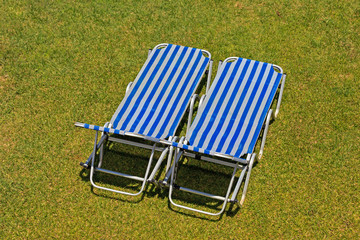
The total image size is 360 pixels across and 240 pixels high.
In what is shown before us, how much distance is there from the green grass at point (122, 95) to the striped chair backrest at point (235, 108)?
551mm

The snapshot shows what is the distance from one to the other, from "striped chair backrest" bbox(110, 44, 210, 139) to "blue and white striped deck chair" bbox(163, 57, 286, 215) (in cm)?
31

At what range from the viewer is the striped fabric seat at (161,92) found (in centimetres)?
573

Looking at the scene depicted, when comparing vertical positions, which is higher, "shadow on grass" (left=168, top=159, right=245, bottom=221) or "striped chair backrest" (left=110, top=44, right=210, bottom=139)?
"striped chair backrest" (left=110, top=44, right=210, bottom=139)

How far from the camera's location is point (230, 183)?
5.39m

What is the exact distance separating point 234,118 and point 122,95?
76.3 inches

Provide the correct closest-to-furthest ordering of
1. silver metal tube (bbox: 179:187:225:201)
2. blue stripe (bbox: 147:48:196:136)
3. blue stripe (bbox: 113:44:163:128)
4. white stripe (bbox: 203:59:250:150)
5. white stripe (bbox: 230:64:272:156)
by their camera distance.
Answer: silver metal tube (bbox: 179:187:225:201) → white stripe (bbox: 230:64:272:156) → white stripe (bbox: 203:59:250:150) → blue stripe (bbox: 147:48:196:136) → blue stripe (bbox: 113:44:163:128)

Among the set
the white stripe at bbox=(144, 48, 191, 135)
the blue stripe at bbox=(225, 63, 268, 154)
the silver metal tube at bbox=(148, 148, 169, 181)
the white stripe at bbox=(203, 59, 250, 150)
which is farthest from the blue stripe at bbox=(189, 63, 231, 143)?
the white stripe at bbox=(144, 48, 191, 135)

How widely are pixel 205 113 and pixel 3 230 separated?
10.1 ft

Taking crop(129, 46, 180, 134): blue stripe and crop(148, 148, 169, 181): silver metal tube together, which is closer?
crop(148, 148, 169, 181): silver metal tube

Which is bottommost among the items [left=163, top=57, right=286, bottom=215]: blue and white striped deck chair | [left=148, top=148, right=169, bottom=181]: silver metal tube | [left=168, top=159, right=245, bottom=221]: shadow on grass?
[left=168, top=159, right=245, bottom=221]: shadow on grass

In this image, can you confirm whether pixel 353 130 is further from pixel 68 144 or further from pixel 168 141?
pixel 68 144

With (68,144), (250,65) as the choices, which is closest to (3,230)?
(68,144)

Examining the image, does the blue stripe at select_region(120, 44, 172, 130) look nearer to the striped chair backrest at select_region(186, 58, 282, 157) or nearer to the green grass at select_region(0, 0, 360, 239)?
the green grass at select_region(0, 0, 360, 239)

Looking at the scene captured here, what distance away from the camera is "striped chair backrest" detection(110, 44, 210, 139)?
5742 mm
